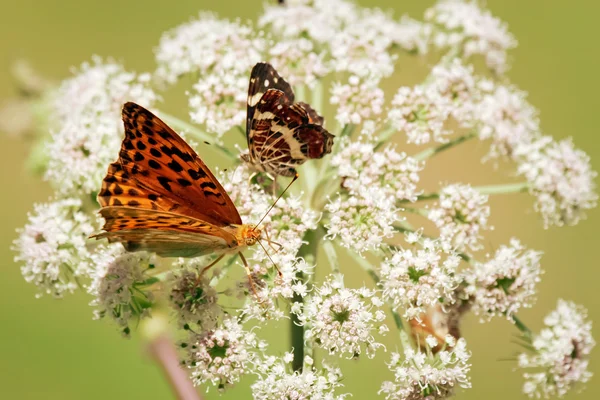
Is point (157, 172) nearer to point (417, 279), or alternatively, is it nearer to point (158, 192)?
point (158, 192)

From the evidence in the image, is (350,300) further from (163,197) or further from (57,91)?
(57,91)

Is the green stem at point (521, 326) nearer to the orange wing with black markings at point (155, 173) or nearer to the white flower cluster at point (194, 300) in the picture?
the white flower cluster at point (194, 300)

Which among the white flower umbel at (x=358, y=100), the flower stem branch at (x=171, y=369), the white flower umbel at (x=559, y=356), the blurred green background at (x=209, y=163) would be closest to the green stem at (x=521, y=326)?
the white flower umbel at (x=559, y=356)

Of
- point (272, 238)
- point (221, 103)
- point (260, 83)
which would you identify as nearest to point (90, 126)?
point (221, 103)

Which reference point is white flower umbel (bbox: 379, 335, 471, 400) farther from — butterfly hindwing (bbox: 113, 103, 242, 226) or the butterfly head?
butterfly hindwing (bbox: 113, 103, 242, 226)

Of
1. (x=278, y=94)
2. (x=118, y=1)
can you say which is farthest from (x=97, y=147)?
(x=118, y=1)

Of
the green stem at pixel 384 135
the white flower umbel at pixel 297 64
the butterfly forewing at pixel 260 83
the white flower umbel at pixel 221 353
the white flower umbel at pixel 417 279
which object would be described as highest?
the white flower umbel at pixel 297 64
